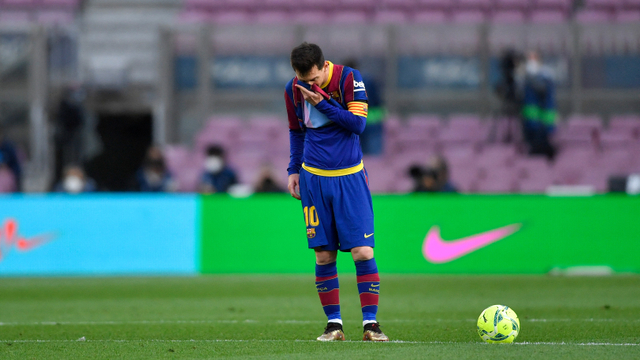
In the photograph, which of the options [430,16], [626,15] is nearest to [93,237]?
[430,16]

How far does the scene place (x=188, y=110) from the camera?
54.9 feet

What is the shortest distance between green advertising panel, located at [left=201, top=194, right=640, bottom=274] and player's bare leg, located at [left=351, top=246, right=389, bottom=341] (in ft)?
20.6

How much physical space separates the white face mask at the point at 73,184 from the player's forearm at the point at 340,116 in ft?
31.9

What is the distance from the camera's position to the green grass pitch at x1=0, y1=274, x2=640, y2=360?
5.46 metres

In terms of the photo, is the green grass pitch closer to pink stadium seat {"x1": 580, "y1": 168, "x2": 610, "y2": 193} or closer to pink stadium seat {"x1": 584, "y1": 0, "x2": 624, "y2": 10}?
pink stadium seat {"x1": 580, "y1": 168, "x2": 610, "y2": 193}

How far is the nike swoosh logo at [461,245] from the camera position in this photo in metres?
12.3

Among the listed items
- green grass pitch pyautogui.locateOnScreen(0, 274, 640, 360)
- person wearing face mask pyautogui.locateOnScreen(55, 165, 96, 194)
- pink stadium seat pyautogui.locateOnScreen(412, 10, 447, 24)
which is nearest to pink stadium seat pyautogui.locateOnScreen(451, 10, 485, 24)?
pink stadium seat pyautogui.locateOnScreen(412, 10, 447, 24)

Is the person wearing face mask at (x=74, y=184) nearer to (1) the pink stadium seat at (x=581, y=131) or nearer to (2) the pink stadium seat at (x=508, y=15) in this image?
(1) the pink stadium seat at (x=581, y=131)

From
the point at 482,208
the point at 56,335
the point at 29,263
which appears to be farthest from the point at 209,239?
the point at 56,335

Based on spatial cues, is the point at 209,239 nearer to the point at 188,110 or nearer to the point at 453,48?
the point at 188,110

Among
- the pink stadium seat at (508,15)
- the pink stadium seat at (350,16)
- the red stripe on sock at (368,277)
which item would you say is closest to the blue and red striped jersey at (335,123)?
the red stripe on sock at (368,277)

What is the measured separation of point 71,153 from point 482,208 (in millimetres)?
8401

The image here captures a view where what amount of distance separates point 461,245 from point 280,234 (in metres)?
2.47

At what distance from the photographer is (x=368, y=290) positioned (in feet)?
19.4
